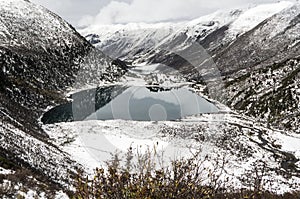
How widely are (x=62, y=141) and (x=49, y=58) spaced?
64352 mm

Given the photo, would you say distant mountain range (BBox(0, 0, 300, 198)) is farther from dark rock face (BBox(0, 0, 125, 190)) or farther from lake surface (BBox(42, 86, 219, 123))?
lake surface (BBox(42, 86, 219, 123))

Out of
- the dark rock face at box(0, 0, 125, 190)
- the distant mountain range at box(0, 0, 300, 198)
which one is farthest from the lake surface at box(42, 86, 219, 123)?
the dark rock face at box(0, 0, 125, 190)

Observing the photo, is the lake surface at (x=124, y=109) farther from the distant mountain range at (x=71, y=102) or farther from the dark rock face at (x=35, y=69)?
the dark rock face at (x=35, y=69)

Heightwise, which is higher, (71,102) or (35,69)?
(35,69)

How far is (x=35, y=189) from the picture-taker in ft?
40.7

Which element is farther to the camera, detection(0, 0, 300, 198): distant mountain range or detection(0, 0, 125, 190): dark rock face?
detection(0, 0, 300, 198): distant mountain range

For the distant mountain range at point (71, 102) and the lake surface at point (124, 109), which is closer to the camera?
the distant mountain range at point (71, 102)

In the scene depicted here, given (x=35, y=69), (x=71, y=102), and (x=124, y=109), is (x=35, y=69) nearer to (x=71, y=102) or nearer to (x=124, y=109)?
(x=71, y=102)

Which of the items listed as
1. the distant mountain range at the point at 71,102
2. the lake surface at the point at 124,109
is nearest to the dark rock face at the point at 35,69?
the distant mountain range at the point at 71,102

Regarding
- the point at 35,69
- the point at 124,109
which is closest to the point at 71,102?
the point at 35,69

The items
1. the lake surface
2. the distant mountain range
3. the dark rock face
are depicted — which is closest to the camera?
the dark rock face

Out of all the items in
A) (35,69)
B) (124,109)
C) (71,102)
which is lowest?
(124,109)

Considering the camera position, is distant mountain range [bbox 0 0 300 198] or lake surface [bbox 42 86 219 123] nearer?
distant mountain range [bbox 0 0 300 198]

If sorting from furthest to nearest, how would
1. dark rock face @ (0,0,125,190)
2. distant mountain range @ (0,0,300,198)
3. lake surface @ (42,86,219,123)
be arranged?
lake surface @ (42,86,219,123), distant mountain range @ (0,0,300,198), dark rock face @ (0,0,125,190)
